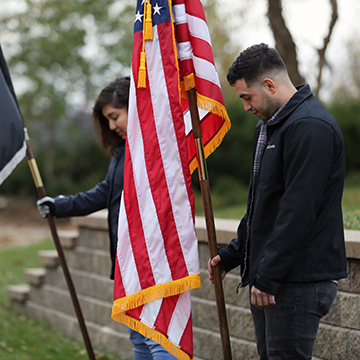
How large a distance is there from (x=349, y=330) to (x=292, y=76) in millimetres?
5350

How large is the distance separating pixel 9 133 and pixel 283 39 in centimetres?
534

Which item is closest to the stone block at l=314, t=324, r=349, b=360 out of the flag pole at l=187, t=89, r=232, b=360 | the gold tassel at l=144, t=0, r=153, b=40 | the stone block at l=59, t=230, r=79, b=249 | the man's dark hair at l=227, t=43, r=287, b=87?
the flag pole at l=187, t=89, r=232, b=360

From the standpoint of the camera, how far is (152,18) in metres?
2.78

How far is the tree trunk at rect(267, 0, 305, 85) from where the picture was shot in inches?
300

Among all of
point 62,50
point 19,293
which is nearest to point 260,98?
point 19,293

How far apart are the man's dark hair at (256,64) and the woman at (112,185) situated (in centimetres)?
127

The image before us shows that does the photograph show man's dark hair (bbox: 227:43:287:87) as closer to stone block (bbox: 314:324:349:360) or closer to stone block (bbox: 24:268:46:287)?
stone block (bbox: 314:324:349:360)

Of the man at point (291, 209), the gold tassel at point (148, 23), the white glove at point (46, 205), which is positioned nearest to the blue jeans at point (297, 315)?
the man at point (291, 209)

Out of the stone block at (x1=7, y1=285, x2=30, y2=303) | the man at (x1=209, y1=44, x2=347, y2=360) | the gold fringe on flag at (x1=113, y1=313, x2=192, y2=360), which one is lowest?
the stone block at (x1=7, y1=285, x2=30, y2=303)

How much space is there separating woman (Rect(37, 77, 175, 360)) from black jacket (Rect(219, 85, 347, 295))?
120 centimetres

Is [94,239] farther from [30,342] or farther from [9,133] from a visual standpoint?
[9,133]

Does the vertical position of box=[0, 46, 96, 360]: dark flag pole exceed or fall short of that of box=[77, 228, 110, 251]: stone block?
it exceeds it

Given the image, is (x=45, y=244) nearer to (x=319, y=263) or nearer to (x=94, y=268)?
(x=94, y=268)

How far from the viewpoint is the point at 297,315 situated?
212 centimetres
